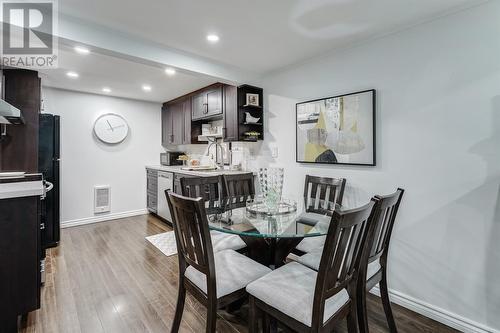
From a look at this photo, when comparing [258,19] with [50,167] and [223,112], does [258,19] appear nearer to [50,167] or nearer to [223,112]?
[223,112]

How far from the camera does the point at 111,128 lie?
4.63 m

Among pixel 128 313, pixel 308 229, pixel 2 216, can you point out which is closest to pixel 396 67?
pixel 308 229

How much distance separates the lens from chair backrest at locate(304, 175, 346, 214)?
2362mm

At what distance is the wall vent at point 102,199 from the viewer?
4496 mm

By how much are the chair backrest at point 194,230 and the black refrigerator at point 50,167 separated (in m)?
2.75

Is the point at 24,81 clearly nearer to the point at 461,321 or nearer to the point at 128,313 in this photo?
the point at 128,313

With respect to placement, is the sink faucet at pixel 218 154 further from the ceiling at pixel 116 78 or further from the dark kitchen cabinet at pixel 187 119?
the ceiling at pixel 116 78

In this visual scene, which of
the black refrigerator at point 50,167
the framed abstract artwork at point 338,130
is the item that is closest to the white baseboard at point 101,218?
the black refrigerator at point 50,167

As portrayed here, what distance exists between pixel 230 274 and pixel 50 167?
311 centimetres

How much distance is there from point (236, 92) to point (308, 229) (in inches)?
89.4

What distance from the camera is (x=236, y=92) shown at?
10.9ft

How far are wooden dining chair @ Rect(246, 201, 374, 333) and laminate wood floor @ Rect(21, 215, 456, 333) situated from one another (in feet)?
2.13

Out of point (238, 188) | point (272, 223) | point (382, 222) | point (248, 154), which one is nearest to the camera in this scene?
point (382, 222)

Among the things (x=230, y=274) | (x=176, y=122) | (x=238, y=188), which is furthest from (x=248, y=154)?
(x=230, y=274)
